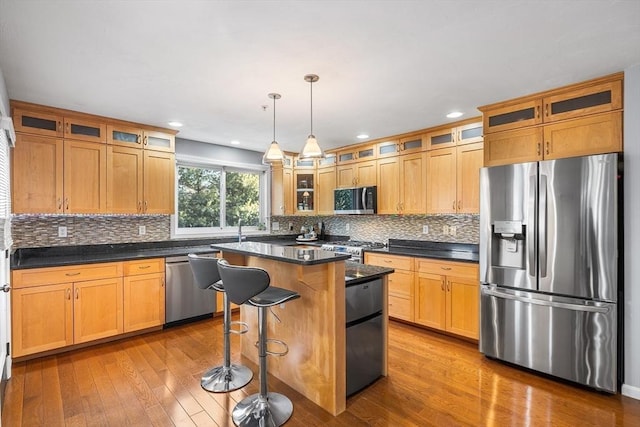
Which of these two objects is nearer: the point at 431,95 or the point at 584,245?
the point at 584,245

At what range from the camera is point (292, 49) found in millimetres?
2127

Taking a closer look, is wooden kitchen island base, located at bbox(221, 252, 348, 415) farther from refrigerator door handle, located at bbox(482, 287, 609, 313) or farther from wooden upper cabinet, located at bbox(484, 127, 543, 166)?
wooden upper cabinet, located at bbox(484, 127, 543, 166)

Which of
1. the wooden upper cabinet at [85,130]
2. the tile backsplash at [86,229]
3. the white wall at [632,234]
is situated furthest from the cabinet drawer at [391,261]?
the wooden upper cabinet at [85,130]

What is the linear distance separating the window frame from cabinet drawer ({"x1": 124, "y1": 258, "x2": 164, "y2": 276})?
28.8 inches

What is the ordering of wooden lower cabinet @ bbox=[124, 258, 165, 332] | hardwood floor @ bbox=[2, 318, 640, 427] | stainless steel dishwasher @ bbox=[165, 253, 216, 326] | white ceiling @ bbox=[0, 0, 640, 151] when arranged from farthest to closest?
1. stainless steel dishwasher @ bbox=[165, 253, 216, 326]
2. wooden lower cabinet @ bbox=[124, 258, 165, 332]
3. hardwood floor @ bbox=[2, 318, 640, 427]
4. white ceiling @ bbox=[0, 0, 640, 151]

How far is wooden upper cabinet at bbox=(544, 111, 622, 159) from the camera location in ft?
8.34

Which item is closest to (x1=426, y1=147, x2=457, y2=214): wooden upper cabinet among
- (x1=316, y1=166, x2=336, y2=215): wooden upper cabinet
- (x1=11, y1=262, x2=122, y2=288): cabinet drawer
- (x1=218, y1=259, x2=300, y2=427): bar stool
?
(x1=316, y1=166, x2=336, y2=215): wooden upper cabinet

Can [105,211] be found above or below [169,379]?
above

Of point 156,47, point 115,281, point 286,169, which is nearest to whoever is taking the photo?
point 156,47

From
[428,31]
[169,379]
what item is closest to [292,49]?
[428,31]

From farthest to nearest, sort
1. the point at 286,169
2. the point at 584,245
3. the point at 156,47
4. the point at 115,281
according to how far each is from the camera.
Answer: the point at 286,169, the point at 115,281, the point at 584,245, the point at 156,47

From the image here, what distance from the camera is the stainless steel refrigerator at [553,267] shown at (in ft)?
8.04

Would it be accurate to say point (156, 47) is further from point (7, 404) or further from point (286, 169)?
point (286, 169)

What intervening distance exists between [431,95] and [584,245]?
1742 millimetres
